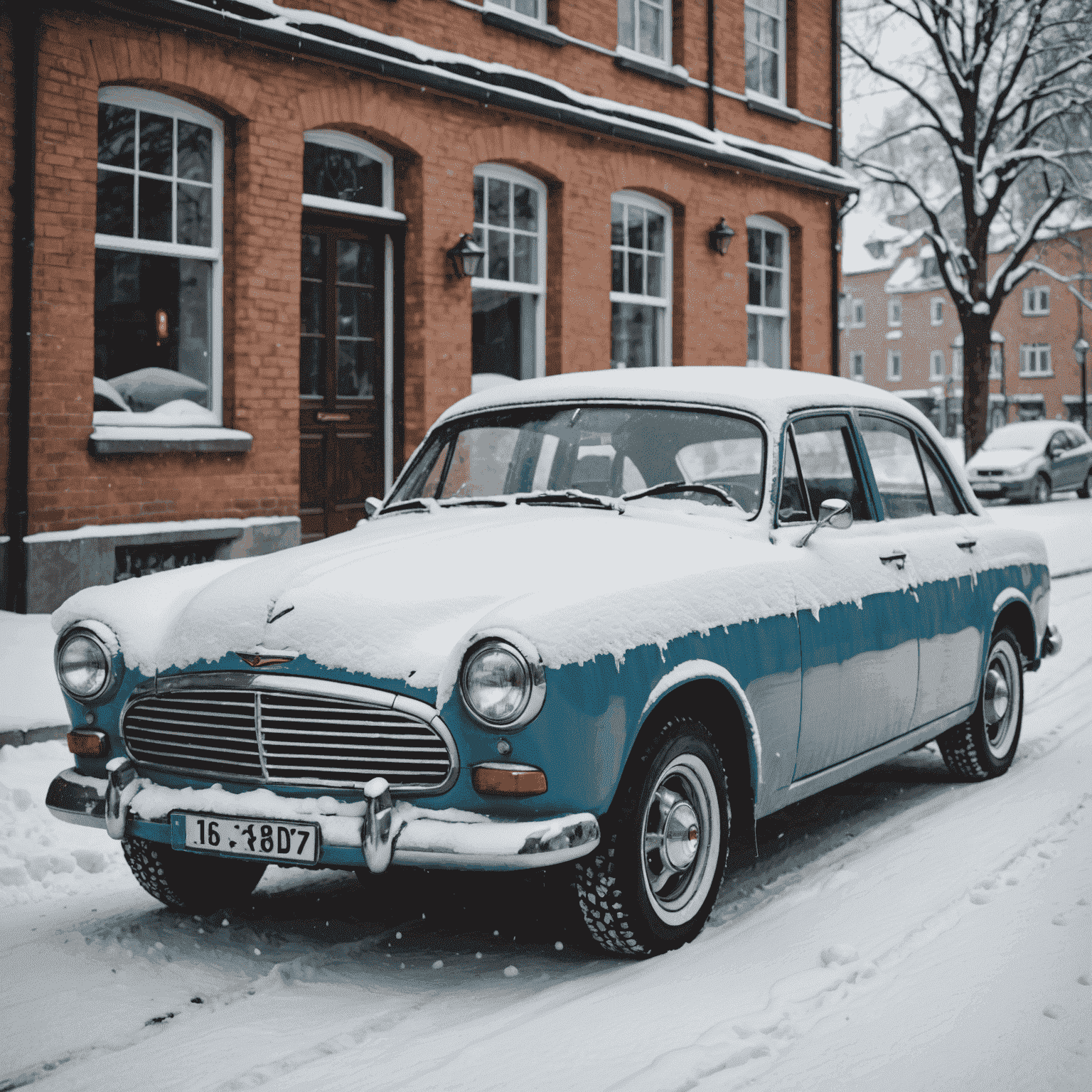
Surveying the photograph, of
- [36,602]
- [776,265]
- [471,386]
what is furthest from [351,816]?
[776,265]

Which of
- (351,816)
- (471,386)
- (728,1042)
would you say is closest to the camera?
(728,1042)

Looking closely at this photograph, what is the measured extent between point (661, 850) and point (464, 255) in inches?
371

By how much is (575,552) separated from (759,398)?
119 cm

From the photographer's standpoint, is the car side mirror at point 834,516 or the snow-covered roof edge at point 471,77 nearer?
the car side mirror at point 834,516

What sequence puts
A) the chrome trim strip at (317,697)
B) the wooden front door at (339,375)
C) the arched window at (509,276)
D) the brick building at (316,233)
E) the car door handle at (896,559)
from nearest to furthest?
the chrome trim strip at (317,697) < the car door handle at (896,559) < the brick building at (316,233) < the wooden front door at (339,375) < the arched window at (509,276)

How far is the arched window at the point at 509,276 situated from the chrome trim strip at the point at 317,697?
377 inches

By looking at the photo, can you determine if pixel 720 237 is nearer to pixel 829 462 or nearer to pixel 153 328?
pixel 153 328

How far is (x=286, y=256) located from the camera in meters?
11.2

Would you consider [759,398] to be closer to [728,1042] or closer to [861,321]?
[728,1042]

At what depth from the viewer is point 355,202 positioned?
12.1 meters

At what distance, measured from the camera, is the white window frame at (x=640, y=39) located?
14.6 metres

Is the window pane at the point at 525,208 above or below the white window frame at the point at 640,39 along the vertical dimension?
below

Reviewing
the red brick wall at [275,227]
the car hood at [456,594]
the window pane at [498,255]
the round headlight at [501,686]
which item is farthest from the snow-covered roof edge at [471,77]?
the round headlight at [501,686]

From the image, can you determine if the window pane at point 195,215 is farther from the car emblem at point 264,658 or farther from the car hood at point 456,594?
the car emblem at point 264,658
